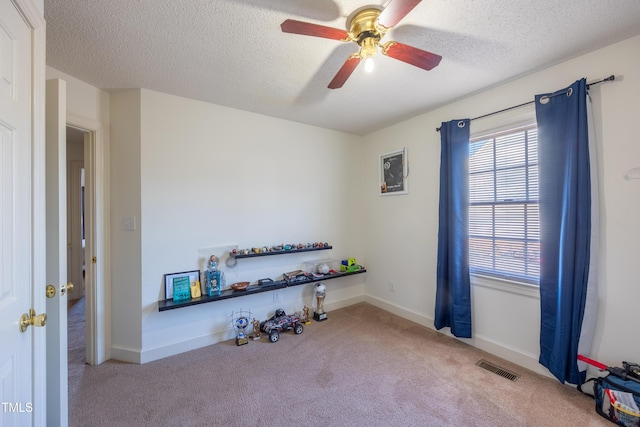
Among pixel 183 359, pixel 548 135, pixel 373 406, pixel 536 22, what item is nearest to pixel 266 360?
pixel 183 359

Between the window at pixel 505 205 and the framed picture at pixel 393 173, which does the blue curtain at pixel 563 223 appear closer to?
the window at pixel 505 205

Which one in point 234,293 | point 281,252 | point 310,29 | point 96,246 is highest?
point 310,29

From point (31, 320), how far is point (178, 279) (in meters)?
1.54

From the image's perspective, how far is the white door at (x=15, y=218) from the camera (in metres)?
0.86

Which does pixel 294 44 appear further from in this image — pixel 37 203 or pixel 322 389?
pixel 322 389

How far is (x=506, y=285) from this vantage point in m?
2.35

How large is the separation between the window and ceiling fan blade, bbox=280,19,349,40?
6.17 feet

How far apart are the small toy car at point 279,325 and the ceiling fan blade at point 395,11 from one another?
2741mm

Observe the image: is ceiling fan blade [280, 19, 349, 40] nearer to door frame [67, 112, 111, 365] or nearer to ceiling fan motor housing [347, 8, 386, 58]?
ceiling fan motor housing [347, 8, 386, 58]

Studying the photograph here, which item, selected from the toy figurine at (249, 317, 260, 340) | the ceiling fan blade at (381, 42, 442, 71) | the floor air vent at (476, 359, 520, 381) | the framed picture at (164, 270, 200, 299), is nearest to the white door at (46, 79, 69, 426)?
the framed picture at (164, 270, 200, 299)

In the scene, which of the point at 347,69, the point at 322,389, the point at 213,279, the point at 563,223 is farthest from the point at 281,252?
the point at 563,223

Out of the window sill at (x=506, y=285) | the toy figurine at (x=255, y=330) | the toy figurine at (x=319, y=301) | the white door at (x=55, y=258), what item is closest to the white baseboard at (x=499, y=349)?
the window sill at (x=506, y=285)

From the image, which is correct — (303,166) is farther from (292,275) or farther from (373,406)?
(373,406)

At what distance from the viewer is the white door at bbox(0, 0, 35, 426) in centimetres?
86
